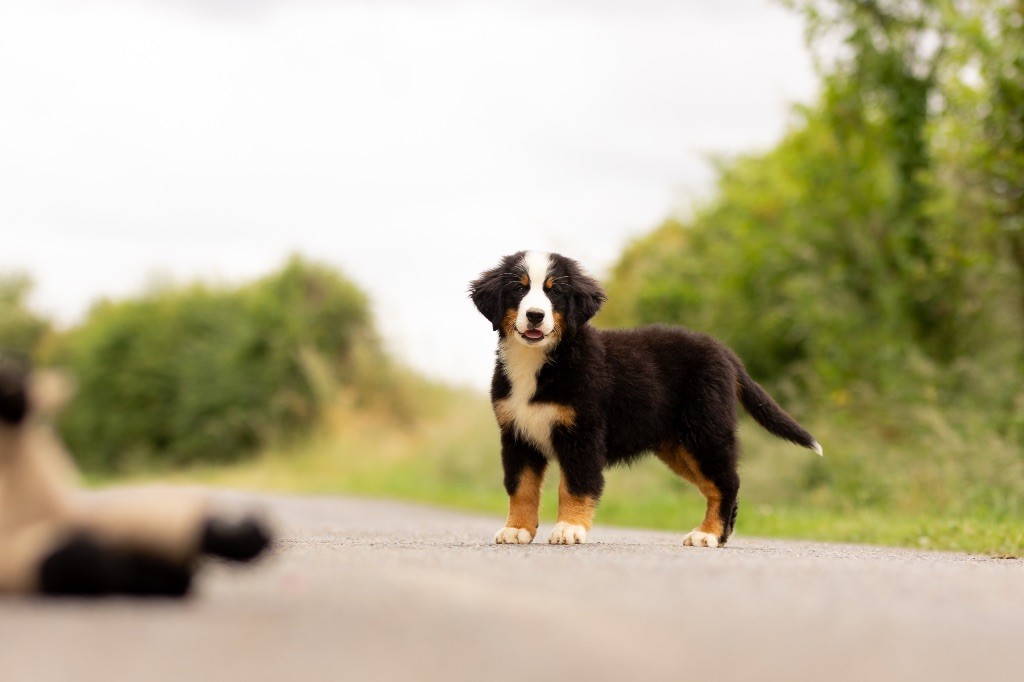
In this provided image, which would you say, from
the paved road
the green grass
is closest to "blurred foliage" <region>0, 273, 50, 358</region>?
the green grass

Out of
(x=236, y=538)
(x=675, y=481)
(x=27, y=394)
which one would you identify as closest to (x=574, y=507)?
(x=236, y=538)

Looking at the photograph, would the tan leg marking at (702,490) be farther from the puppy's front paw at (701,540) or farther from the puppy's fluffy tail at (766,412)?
the puppy's fluffy tail at (766,412)

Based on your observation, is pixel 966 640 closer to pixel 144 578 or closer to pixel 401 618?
pixel 401 618

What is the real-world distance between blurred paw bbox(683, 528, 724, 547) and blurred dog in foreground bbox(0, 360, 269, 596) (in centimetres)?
399

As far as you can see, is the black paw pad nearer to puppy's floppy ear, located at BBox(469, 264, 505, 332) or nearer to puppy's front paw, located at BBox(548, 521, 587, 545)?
puppy's front paw, located at BBox(548, 521, 587, 545)

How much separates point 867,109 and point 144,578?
15.8 m

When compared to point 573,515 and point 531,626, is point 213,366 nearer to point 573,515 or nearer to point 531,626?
point 573,515

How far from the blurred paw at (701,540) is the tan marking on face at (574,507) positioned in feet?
2.59

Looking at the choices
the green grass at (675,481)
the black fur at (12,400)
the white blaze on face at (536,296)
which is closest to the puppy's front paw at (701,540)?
the white blaze on face at (536,296)

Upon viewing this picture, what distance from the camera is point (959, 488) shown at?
1229 centimetres

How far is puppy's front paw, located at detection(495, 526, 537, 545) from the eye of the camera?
718 cm

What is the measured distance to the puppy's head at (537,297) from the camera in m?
7.01

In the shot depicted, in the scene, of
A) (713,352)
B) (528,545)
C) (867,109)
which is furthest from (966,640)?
(867,109)

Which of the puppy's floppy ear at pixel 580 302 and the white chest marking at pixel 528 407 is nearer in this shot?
the white chest marking at pixel 528 407
